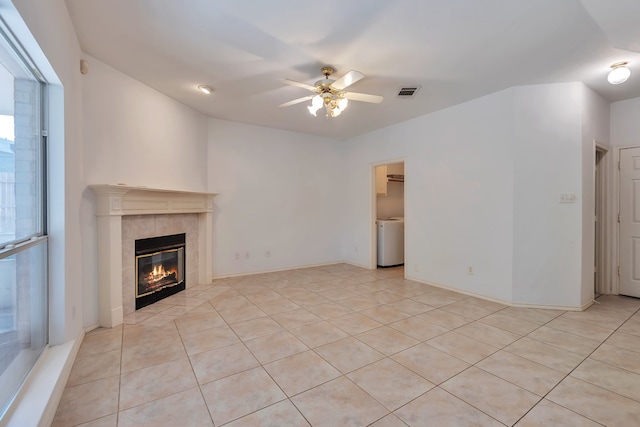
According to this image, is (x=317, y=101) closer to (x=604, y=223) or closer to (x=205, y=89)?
(x=205, y=89)

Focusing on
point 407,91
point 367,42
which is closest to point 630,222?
point 407,91

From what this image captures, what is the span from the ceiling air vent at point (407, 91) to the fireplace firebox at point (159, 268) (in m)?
3.57

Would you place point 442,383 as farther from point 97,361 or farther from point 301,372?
point 97,361

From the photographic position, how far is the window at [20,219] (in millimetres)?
1518

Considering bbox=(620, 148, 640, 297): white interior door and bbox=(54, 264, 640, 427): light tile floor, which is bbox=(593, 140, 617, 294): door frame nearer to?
bbox=(620, 148, 640, 297): white interior door

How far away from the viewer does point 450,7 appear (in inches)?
78.4

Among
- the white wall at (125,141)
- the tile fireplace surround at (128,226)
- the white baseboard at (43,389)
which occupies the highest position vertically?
the white wall at (125,141)

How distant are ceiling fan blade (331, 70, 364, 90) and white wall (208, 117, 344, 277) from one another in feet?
8.65

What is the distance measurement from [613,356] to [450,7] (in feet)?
9.92

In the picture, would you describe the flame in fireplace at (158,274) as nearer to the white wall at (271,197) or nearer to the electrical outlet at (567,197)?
the white wall at (271,197)

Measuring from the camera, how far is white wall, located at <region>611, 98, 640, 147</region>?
12.1 feet

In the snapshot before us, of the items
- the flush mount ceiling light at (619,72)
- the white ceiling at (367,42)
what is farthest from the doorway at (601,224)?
the flush mount ceiling light at (619,72)

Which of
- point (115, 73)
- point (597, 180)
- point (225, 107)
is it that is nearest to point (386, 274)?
→ point (597, 180)

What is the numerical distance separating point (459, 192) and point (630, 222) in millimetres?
2308
